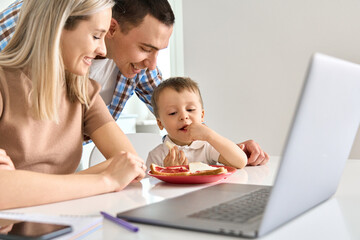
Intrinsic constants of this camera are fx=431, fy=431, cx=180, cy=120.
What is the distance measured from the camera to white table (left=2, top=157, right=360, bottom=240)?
609mm

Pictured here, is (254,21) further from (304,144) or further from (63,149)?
(304,144)

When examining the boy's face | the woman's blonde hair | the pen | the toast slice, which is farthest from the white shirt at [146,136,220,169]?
the pen

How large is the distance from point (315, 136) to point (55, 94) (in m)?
0.82

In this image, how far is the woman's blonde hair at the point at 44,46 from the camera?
119cm

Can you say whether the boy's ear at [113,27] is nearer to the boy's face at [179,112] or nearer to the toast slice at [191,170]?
the boy's face at [179,112]

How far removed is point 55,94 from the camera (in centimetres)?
121

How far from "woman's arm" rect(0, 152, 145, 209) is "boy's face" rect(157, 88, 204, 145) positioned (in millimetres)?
641

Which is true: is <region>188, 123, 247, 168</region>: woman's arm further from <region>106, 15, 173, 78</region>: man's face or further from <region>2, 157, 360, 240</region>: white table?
<region>106, 15, 173, 78</region>: man's face

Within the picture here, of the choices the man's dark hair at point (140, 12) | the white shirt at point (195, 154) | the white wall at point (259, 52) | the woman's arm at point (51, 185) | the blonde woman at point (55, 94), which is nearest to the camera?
the woman's arm at point (51, 185)

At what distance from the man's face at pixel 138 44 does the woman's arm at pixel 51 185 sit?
94cm

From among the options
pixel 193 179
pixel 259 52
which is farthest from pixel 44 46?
pixel 259 52

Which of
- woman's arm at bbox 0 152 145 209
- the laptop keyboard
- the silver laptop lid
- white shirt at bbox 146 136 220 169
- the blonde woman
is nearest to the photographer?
the silver laptop lid

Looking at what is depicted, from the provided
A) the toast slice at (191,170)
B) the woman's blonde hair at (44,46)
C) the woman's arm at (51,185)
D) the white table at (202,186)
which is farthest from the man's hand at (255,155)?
the woman's blonde hair at (44,46)

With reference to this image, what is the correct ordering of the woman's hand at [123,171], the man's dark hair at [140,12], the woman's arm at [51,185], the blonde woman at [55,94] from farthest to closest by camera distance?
1. the man's dark hair at [140,12]
2. the blonde woman at [55,94]
3. the woman's hand at [123,171]
4. the woman's arm at [51,185]
